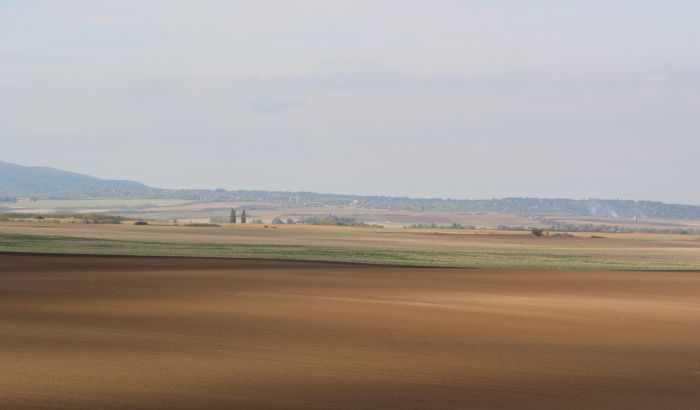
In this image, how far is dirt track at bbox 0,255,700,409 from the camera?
16312 mm

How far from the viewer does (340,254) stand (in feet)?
215

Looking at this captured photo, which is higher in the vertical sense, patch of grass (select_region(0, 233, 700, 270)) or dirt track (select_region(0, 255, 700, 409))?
patch of grass (select_region(0, 233, 700, 270))

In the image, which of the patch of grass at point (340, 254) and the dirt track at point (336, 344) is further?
the patch of grass at point (340, 254)

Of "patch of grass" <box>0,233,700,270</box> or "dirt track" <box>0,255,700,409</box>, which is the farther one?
"patch of grass" <box>0,233,700,270</box>

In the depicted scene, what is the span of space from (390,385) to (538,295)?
64.9 ft

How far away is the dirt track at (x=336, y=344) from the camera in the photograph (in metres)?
16.3

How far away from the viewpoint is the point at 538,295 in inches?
1430

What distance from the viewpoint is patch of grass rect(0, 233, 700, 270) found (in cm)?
5819

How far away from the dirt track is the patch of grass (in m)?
18.2

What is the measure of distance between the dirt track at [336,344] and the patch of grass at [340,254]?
718 inches

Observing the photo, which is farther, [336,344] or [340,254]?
[340,254]

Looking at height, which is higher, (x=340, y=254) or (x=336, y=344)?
(x=340, y=254)

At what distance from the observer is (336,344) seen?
71.9 feet

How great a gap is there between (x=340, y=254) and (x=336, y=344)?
43.7 metres
